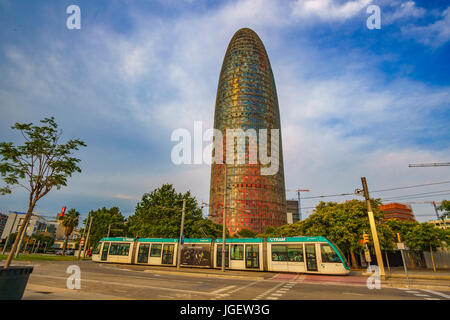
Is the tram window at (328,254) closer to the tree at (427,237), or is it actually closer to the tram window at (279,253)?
the tram window at (279,253)

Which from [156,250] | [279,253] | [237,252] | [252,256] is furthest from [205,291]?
[156,250]

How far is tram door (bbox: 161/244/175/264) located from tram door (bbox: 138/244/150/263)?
7.44 feet

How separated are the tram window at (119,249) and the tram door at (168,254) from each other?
5365 mm

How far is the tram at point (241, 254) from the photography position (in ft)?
65.7

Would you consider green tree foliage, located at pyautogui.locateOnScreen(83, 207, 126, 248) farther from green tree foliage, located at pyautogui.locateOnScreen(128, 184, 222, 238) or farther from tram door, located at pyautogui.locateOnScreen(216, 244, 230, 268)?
tram door, located at pyautogui.locateOnScreen(216, 244, 230, 268)

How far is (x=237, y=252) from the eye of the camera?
79.1ft

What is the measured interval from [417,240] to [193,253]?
34.9 m

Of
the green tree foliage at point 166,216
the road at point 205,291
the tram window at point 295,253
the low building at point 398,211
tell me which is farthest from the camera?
the low building at point 398,211

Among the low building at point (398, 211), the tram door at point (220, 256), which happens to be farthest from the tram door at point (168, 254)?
the low building at point (398, 211)

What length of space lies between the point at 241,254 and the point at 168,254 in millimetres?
9127

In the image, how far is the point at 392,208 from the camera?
183 metres
